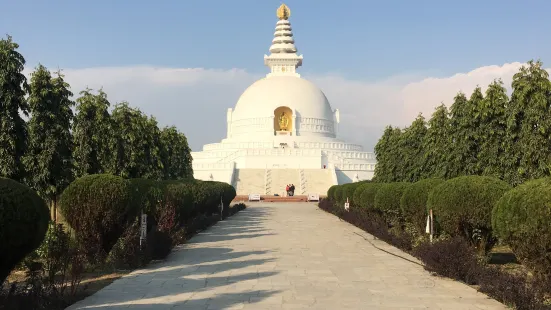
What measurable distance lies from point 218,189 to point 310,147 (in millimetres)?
41999

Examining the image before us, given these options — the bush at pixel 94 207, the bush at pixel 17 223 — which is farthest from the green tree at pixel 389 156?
the bush at pixel 17 223

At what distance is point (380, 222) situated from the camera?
19750 millimetres

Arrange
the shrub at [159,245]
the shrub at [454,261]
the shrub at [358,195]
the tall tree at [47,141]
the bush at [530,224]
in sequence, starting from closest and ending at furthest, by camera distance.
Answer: the bush at [530,224]
the shrub at [454,261]
the shrub at [159,245]
the tall tree at [47,141]
the shrub at [358,195]

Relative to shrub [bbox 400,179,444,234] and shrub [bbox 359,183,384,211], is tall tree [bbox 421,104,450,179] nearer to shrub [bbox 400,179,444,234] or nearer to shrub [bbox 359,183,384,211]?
shrub [bbox 359,183,384,211]

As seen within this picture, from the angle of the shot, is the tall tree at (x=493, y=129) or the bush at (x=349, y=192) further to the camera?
the bush at (x=349, y=192)

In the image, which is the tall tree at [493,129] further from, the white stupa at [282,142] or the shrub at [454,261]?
the white stupa at [282,142]

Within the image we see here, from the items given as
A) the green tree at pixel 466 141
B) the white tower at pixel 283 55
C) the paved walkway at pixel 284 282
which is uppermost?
the white tower at pixel 283 55

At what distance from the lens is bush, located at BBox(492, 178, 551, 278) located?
8031 mm

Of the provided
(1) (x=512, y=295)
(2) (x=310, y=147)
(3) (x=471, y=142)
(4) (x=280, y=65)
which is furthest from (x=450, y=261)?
(4) (x=280, y=65)

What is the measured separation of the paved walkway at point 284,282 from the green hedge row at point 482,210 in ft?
3.34

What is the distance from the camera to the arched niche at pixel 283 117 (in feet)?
253

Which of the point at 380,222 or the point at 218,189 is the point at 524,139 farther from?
the point at 218,189

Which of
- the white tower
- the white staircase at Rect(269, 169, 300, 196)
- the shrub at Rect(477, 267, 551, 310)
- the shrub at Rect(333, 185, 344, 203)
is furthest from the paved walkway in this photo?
the white tower

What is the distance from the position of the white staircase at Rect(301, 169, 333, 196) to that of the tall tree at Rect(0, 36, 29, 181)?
4278 cm
